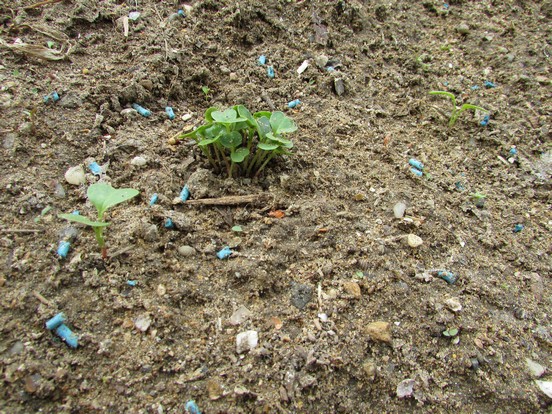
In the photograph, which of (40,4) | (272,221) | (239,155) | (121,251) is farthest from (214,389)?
(40,4)

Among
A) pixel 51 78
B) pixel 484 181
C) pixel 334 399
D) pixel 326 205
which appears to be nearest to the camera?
pixel 334 399

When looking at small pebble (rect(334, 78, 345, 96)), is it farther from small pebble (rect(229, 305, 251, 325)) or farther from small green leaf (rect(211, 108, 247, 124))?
small pebble (rect(229, 305, 251, 325))

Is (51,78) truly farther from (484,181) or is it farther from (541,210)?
(541,210)

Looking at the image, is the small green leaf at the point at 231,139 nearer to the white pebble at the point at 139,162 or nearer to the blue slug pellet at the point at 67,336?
the white pebble at the point at 139,162

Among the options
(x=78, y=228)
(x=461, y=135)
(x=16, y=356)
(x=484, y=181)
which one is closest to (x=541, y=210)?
(x=484, y=181)

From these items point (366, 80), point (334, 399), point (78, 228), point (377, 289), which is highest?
point (366, 80)

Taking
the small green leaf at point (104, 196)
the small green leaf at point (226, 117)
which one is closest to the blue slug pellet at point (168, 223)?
the small green leaf at point (104, 196)
